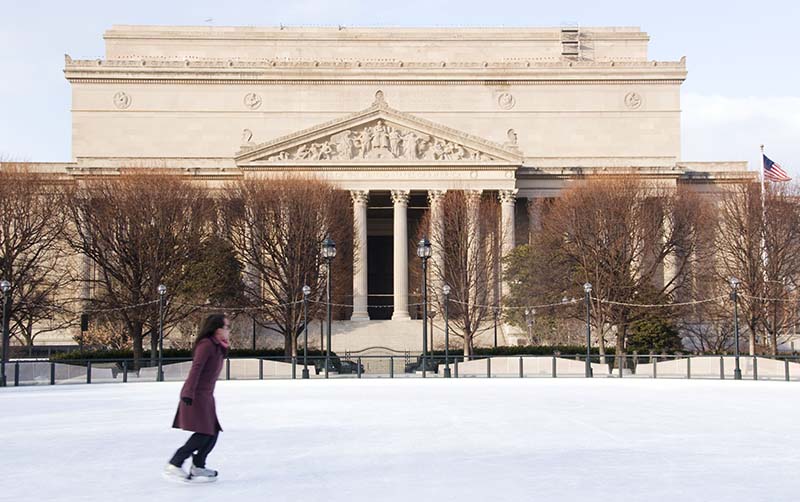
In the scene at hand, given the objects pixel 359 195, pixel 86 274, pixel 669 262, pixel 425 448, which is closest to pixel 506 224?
pixel 359 195

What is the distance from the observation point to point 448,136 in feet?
260

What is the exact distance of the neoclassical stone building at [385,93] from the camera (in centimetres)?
8950

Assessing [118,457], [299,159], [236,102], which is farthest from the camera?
[236,102]

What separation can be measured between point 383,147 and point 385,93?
12.1 m

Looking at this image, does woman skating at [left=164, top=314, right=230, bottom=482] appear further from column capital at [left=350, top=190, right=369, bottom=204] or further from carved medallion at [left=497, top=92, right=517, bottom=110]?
carved medallion at [left=497, top=92, right=517, bottom=110]

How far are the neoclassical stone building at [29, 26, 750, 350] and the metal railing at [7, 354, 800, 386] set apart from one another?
33.7 m

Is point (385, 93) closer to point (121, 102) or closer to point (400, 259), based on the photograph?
point (400, 259)

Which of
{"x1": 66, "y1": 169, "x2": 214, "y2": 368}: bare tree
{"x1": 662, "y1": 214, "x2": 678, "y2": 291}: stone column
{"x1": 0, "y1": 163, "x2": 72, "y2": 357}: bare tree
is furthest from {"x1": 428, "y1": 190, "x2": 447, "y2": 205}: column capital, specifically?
{"x1": 0, "y1": 163, "x2": 72, "y2": 357}: bare tree

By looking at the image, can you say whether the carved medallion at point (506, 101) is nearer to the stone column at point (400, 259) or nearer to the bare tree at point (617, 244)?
the stone column at point (400, 259)

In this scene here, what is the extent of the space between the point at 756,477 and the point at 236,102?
79512 millimetres

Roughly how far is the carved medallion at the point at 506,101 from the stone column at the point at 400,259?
15864 mm

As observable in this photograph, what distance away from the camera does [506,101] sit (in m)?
90.6

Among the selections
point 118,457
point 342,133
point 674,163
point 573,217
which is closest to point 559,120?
point 674,163

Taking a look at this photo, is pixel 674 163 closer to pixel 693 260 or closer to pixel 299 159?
pixel 693 260
